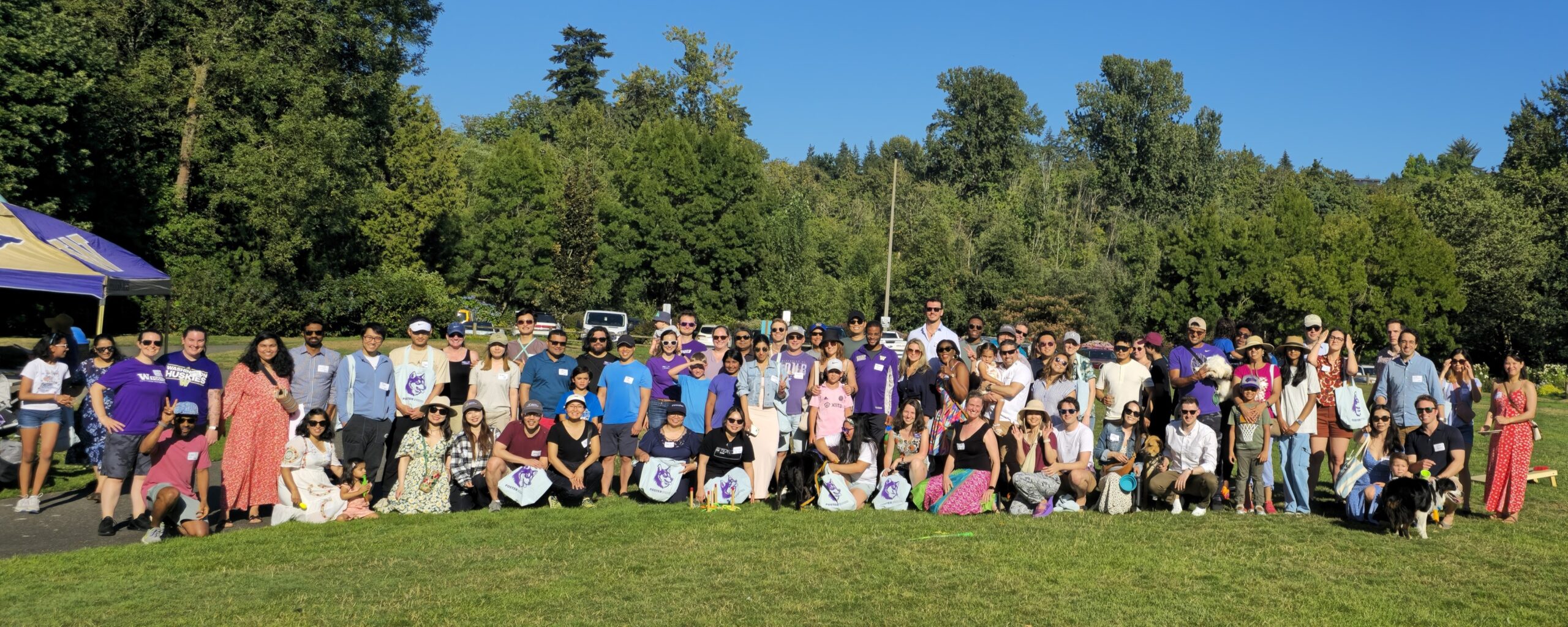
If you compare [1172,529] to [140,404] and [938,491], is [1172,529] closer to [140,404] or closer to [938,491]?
[938,491]

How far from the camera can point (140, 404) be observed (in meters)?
8.89

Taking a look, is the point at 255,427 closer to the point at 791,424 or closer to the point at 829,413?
the point at 791,424

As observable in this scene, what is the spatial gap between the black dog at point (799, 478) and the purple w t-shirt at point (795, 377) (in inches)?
35.2

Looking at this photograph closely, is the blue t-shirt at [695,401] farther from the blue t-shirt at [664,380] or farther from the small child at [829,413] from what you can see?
the small child at [829,413]

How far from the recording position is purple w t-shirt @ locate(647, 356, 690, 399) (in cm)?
1121

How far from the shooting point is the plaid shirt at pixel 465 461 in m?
9.97

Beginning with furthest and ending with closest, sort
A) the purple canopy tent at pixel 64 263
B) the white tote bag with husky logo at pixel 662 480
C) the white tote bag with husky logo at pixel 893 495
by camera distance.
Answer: the purple canopy tent at pixel 64 263 → the white tote bag with husky logo at pixel 662 480 → the white tote bag with husky logo at pixel 893 495

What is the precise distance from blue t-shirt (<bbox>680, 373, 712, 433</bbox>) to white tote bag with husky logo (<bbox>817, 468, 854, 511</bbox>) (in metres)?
1.43

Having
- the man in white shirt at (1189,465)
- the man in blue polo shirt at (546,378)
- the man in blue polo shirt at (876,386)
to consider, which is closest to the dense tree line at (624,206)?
the man in blue polo shirt at (546,378)

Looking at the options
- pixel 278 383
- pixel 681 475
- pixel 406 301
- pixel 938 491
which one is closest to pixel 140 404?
pixel 278 383

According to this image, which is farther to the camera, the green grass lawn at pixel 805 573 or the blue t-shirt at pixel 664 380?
the blue t-shirt at pixel 664 380

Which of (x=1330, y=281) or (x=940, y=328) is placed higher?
(x=1330, y=281)

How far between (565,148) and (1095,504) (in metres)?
49.7

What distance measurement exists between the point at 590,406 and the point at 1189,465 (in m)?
5.62
